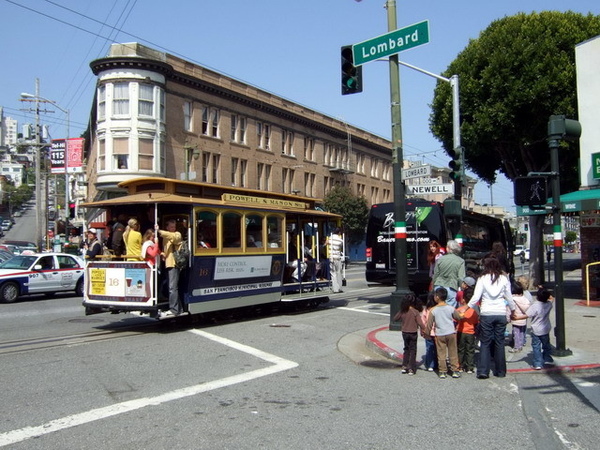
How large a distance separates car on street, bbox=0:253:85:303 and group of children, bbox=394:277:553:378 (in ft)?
47.8

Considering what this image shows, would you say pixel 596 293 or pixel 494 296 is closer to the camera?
pixel 494 296

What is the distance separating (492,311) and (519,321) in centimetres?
154

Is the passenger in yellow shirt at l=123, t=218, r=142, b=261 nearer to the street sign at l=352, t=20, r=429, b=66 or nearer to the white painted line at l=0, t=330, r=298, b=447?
the white painted line at l=0, t=330, r=298, b=447

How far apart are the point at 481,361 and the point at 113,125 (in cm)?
2801

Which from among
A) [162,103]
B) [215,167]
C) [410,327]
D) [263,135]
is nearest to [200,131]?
[215,167]

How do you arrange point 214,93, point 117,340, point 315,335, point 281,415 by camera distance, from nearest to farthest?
1. point 281,415
2. point 117,340
3. point 315,335
4. point 214,93

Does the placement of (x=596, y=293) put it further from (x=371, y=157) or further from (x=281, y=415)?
(x=371, y=157)

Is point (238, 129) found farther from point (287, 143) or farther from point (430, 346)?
point (430, 346)

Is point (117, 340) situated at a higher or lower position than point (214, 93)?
lower

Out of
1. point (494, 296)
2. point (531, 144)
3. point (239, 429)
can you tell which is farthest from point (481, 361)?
point (531, 144)

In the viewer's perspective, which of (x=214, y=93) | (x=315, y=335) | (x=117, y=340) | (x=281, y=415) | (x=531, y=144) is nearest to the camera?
(x=281, y=415)

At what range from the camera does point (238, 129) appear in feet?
127

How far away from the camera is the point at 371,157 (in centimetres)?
5666

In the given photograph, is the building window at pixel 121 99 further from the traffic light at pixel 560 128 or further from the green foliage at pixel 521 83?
the traffic light at pixel 560 128
